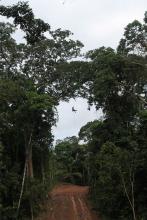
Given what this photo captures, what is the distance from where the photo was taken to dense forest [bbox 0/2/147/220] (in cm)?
2658

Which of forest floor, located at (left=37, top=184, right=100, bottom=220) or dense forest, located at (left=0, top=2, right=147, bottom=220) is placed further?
forest floor, located at (left=37, top=184, right=100, bottom=220)

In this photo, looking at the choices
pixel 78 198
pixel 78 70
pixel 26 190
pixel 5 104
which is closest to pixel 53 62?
pixel 78 70

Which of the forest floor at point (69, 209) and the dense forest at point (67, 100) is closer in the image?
the dense forest at point (67, 100)

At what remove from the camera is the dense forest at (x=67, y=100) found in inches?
1046

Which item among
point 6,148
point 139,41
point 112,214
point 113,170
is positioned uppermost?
point 139,41

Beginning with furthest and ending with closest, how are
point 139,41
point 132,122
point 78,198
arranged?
point 78,198, point 132,122, point 139,41

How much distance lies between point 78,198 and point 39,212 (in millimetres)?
10828

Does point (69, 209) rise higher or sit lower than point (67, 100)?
lower

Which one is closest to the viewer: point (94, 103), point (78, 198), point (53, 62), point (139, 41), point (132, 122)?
point (139, 41)

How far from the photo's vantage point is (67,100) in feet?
114

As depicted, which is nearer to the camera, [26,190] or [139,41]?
[139,41]

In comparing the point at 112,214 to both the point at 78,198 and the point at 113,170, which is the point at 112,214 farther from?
the point at 78,198

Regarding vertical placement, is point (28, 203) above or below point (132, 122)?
below

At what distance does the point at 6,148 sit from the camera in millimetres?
34250
